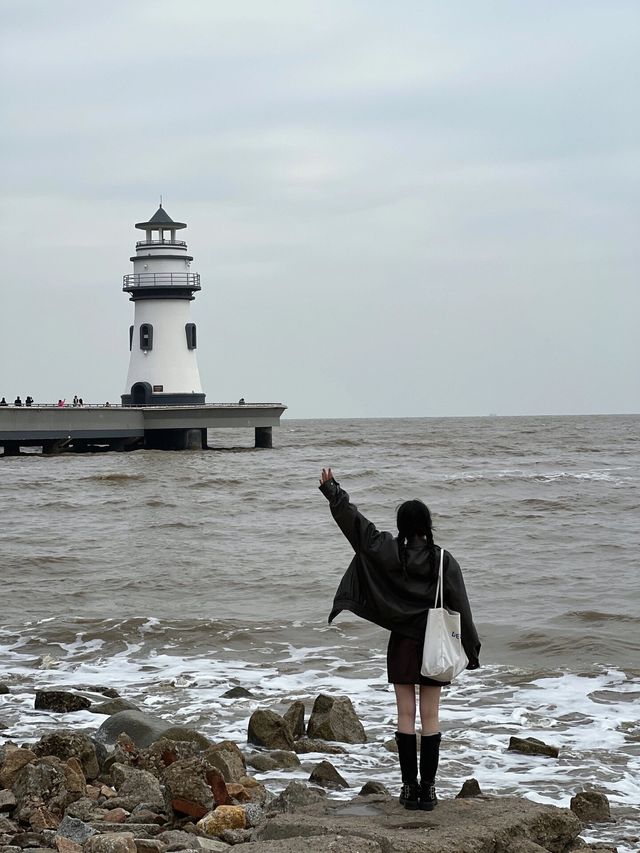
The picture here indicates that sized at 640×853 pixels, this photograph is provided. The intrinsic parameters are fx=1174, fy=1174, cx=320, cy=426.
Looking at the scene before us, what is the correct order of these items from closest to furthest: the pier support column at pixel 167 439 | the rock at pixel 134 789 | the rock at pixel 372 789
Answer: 1. the rock at pixel 134 789
2. the rock at pixel 372 789
3. the pier support column at pixel 167 439

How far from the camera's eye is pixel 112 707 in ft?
26.9

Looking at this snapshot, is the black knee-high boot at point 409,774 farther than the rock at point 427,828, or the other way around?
the black knee-high boot at point 409,774

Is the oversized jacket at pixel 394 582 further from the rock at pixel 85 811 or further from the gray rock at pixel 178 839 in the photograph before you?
the rock at pixel 85 811

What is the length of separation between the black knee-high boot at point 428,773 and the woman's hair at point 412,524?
0.78 meters

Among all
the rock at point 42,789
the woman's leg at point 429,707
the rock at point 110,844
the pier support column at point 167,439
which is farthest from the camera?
the pier support column at point 167,439

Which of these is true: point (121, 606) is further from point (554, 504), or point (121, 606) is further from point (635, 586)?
point (554, 504)

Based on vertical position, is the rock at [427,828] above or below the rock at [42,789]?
above

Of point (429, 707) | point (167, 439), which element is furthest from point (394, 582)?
point (167, 439)

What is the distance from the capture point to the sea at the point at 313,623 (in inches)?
295

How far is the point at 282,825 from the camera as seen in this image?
15.6ft

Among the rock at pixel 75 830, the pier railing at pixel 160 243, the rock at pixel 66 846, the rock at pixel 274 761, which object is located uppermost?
the pier railing at pixel 160 243

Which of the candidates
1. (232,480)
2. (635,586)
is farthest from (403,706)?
(232,480)

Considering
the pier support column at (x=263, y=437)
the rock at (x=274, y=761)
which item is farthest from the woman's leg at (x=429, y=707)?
the pier support column at (x=263, y=437)

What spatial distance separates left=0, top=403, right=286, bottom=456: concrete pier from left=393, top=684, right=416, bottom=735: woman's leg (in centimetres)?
3555
